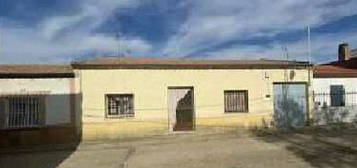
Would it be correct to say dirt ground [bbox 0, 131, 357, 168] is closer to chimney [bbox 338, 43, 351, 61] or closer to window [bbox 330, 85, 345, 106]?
window [bbox 330, 85, 345, 106]

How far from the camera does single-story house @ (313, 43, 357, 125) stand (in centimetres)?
2491

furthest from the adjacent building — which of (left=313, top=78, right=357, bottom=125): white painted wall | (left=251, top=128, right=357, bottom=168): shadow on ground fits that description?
(left=251, top=128, right=357, bottom=168): shadow on ground

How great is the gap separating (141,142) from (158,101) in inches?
111

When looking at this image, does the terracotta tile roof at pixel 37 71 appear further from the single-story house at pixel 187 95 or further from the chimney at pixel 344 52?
the chimney at pixel 344 52

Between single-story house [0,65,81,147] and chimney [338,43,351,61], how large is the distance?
20.7 metres

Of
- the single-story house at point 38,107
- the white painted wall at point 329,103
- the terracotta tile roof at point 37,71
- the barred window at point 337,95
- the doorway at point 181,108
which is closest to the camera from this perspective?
the single-story house at point 38,107

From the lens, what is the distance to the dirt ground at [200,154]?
1420 centimetres

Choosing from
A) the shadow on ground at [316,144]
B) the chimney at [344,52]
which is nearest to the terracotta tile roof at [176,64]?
the shadow on ground at [316,144]

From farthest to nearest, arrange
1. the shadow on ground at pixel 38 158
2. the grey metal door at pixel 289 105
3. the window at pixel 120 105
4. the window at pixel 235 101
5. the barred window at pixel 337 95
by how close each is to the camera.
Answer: the barred window at pixel 337 95 < the grey metal door at pixel 289 105 < the window at pixel 235 101 < the window at pixel 120 105 < the shadow on ground at pixel 38 158

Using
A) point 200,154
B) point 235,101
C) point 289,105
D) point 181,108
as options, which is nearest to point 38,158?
point 200,154

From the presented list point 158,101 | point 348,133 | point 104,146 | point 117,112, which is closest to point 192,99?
point 158,101

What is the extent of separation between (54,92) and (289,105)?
11174 millimetres

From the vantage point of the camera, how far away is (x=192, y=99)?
23203mm

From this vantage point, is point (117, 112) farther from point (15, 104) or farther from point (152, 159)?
point (152, 159)
